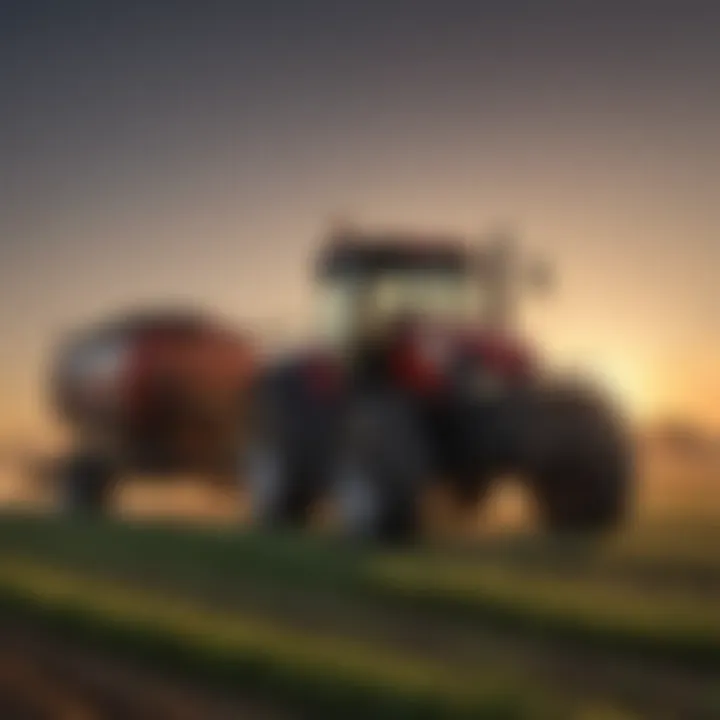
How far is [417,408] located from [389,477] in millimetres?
164

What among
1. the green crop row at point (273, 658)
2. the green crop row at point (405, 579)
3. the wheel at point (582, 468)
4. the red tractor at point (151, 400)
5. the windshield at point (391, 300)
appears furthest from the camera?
the red tractor at point (151, 400)

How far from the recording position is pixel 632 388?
2.25 metres

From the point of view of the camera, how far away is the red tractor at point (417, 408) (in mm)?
2322

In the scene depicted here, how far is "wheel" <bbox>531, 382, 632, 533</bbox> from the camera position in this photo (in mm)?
2266

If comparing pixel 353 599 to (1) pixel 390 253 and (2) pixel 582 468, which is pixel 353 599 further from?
(1) pixel 390 253

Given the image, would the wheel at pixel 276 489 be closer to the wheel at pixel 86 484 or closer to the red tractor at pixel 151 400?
the red tractor at pixel 151 400

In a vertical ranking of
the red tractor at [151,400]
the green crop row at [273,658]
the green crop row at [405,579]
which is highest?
the red tractor at [151,400]

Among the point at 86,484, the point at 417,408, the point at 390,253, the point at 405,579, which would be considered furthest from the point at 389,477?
the point at 86,484

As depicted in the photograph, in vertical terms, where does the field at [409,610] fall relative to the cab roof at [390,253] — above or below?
below

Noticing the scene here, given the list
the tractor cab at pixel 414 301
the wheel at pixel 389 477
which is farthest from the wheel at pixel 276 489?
the tractor cab at pixel 414 301

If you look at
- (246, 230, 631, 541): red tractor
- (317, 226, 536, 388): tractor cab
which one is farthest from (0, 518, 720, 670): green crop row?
(317, 226, 536, 388): tractor cab

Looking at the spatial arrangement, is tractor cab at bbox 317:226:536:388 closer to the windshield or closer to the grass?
the windshield

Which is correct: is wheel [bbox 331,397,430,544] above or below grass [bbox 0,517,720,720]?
above

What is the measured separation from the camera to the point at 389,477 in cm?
251
